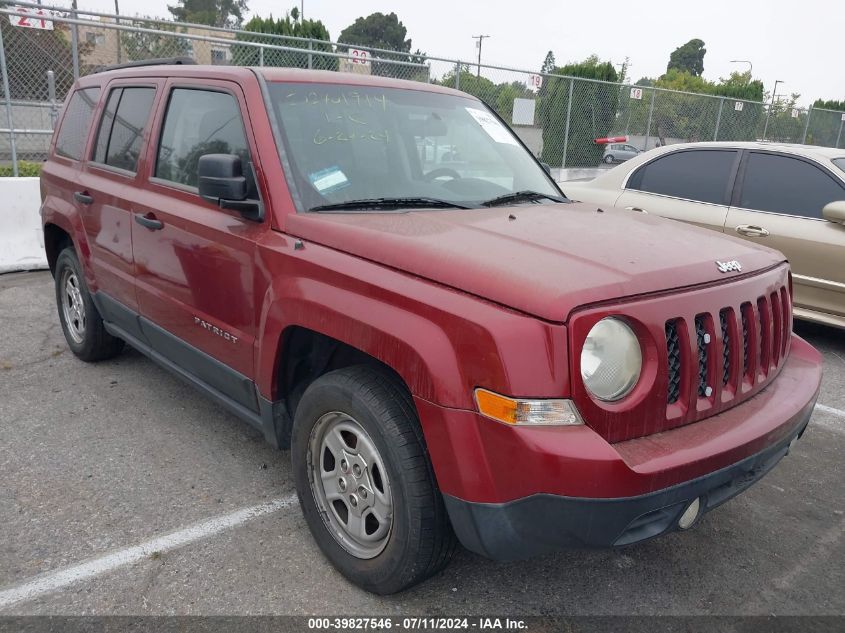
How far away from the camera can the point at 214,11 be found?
218 feet

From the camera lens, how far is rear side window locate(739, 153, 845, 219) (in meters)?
5.76

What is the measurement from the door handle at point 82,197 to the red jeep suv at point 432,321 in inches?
12.1

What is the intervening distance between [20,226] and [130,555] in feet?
19.5

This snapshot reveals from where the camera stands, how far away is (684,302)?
7.49ft

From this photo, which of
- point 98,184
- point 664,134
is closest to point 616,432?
point 98,184

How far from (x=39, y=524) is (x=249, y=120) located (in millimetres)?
1973

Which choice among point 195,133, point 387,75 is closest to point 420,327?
point 195,133

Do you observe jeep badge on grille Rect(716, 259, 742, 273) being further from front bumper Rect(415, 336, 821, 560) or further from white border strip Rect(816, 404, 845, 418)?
white border strip Rect(816, 404, 845, 418)

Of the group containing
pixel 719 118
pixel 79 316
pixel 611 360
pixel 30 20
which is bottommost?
pixel 79 316

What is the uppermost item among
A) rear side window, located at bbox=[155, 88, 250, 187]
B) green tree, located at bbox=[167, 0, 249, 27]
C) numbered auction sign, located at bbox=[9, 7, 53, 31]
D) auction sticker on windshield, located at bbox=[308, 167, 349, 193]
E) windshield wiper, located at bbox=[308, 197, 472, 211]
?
green tree, located at bbox=[167, 0, 249, 27]

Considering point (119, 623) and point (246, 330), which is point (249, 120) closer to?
point (246, 330)

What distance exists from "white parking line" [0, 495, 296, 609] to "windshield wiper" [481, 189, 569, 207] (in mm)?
1694

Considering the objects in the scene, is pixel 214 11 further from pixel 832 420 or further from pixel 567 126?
pixel 832 420

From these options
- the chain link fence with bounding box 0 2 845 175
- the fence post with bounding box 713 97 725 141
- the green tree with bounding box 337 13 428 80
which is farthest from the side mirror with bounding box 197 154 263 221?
the green tree with bounding box 337 13 428 80
